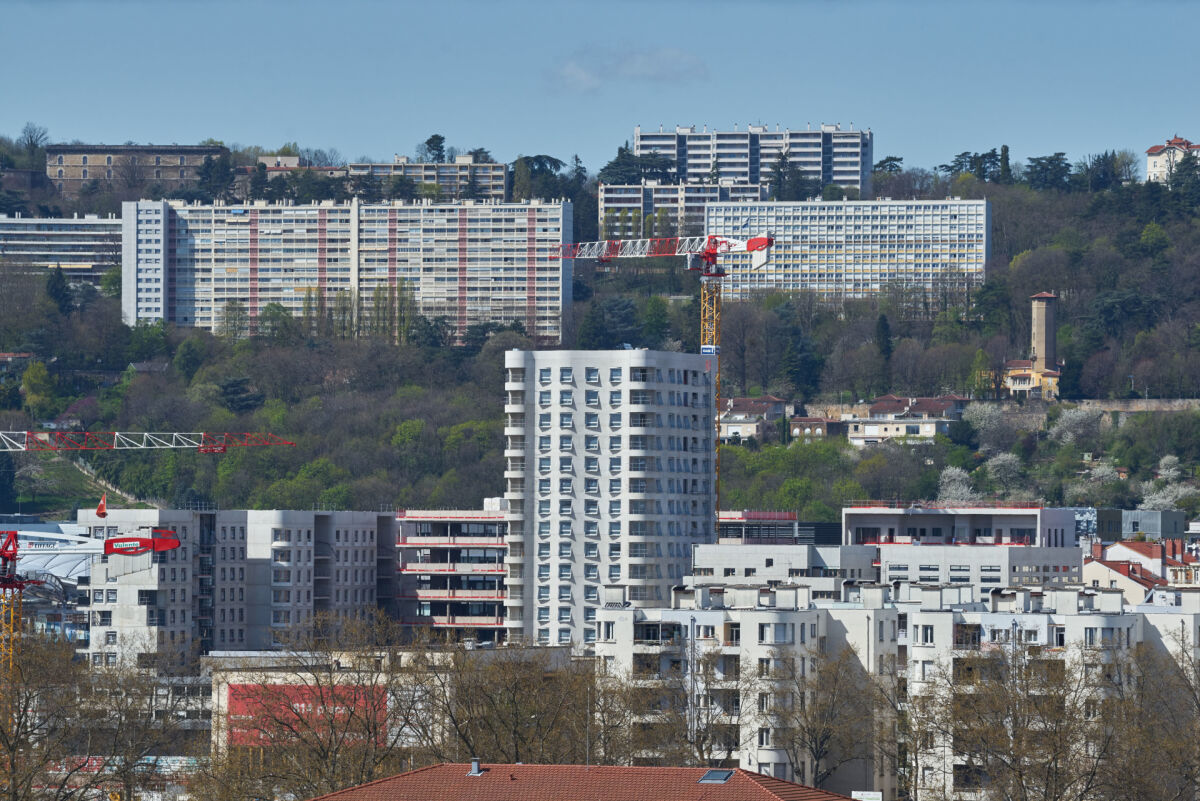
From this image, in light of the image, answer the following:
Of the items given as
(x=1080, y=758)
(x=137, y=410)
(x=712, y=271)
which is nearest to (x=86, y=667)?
(x=1080, y=758)

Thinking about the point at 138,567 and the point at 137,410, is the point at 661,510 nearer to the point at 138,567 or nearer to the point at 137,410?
the point at 138,567

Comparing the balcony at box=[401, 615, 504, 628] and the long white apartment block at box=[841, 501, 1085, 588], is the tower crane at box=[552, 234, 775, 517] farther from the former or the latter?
the balcony at box=[401, 615, 504, 628]

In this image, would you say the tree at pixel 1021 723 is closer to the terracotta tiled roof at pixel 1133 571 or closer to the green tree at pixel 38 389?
the terracotta tiled roof at pixel 1133 571

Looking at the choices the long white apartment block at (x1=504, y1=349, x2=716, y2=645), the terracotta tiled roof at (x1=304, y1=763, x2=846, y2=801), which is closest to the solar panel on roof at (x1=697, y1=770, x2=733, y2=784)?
the terracotta tiled roof at (x1=304, y1=763, x2=846, y2=801)

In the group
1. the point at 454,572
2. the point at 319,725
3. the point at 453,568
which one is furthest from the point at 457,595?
the point at 319,725

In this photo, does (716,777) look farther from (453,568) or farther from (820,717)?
(453,568)
